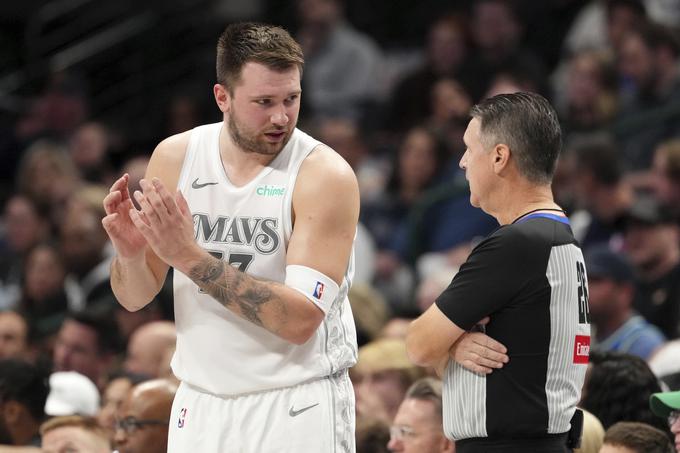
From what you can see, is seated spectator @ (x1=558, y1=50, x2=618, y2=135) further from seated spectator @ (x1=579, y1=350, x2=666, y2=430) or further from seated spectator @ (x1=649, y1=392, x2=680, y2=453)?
seated spectator @ (x1=649, y1=392, x2=680, y2=453)

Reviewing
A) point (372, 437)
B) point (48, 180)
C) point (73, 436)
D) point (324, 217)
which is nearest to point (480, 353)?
point (324, 217)

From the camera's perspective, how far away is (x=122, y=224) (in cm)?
445

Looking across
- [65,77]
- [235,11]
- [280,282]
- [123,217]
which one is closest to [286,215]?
[280,282]

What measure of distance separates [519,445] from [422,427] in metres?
1.51

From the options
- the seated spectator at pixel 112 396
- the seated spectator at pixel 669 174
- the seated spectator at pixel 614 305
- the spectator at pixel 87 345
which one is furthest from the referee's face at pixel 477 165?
the spectator at pixel 87 345

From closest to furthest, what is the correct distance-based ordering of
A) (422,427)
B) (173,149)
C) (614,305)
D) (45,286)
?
(173,149) < (422,427) < (614,305) < (45,286)

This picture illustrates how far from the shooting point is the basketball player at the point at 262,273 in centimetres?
428

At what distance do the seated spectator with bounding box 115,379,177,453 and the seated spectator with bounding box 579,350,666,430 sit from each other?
78.4 inches

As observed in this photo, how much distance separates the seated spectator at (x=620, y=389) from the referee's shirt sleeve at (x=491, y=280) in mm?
1754

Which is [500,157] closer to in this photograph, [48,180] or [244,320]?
[244,320]

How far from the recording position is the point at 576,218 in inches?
348

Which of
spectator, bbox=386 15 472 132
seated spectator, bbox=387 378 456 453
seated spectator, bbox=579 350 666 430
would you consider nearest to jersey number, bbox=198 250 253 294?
seated spectator, bbox=387 378 456 453

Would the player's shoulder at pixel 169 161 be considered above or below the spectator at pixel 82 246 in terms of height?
below

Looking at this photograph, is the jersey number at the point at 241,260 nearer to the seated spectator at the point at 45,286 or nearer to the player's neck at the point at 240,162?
the player's neck at the point at 240,162
